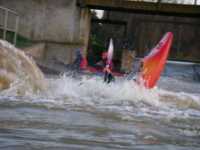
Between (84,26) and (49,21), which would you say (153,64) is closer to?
(49,21)

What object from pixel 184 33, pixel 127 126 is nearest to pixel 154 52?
pixel 127 126

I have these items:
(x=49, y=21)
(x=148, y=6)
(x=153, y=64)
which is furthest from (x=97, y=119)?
(x=148, y=6)

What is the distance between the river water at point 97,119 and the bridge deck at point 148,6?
17745 mm

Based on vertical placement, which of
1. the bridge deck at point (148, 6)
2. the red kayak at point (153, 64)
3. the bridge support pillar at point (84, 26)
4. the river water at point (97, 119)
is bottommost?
the river water at point (97, 119)

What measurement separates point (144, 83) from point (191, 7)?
18.4 metres

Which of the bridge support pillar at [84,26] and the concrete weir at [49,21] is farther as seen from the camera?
the bridge support pillar at [84,26]

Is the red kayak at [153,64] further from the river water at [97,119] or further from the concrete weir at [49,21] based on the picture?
the concrete weir at [49,21]

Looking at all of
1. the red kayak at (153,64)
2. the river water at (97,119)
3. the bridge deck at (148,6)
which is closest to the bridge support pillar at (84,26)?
the bridge deck at (148,6)

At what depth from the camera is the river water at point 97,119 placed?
17.4 ft

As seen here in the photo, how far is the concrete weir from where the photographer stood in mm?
28922

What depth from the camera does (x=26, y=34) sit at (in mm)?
28906

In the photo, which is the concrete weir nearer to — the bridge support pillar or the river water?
the bridge support pillar

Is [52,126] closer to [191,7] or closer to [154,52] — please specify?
[154,52]

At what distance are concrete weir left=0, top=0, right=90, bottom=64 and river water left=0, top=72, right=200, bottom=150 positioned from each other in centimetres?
1715
